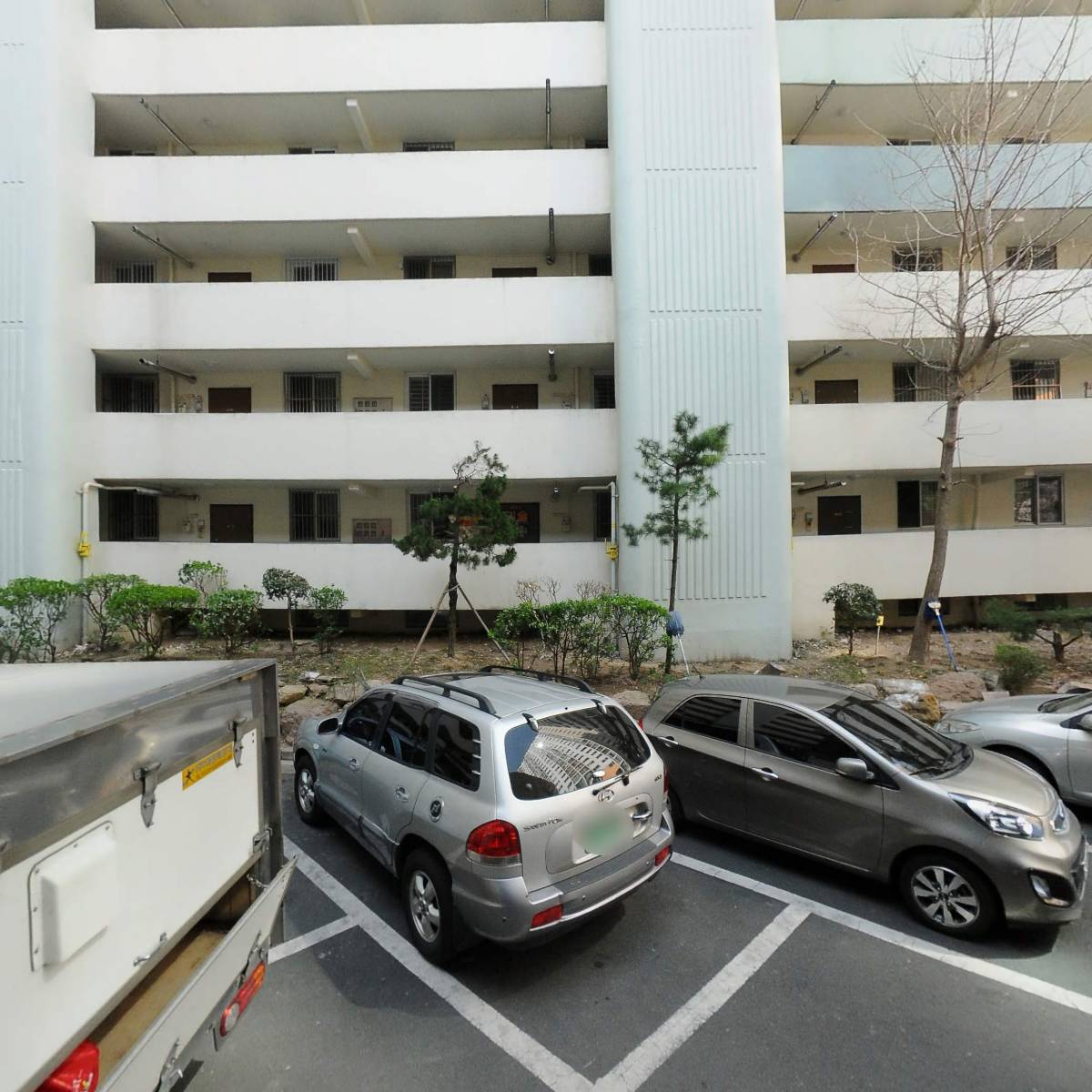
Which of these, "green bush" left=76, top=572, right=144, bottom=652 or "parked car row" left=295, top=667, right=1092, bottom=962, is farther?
"green bush" left=76, top=572, right=144, bottom=652

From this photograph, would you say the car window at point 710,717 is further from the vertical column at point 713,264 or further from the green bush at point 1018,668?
the green bush at point 1018,668

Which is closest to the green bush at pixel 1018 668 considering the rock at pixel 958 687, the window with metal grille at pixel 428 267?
the rock at pixel 958 687

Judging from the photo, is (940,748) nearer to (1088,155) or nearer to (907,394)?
(907,394)

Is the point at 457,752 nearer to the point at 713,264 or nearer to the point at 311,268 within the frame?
the point at 713,264

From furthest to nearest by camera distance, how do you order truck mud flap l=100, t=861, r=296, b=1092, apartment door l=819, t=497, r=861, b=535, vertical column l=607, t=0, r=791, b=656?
apartment door l=819, t=497, r=861, b=535 < vertical column l=607, t=0, r=791, b=656 < truck mud flap l=100, t=861, r=296, b=1092

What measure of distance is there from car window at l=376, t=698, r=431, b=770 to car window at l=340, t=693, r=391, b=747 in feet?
0.41

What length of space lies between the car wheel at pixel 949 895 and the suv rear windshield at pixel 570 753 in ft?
5.93

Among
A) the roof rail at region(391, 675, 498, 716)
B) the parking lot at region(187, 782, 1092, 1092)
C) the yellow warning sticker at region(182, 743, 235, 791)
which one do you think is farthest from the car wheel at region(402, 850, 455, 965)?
the yellow warning sticker at region(182, 743, 235, 791)

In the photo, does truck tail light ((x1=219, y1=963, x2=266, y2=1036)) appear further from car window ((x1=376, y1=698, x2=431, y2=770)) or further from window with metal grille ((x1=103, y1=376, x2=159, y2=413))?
window with metal grille ((x1=103, y1=376, x2=159, y2=413))

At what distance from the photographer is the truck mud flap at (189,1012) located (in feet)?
5.30

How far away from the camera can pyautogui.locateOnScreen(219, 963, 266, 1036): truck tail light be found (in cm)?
206

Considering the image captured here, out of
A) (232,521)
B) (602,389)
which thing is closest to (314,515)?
(232,521)

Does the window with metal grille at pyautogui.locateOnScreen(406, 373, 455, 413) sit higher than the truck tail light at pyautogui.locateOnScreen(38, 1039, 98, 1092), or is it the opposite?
the window with metal grille at pyautogui.locateOnScreen(406, 373, 455, 413)

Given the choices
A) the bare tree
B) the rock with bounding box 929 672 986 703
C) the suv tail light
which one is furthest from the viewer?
the bare tree
